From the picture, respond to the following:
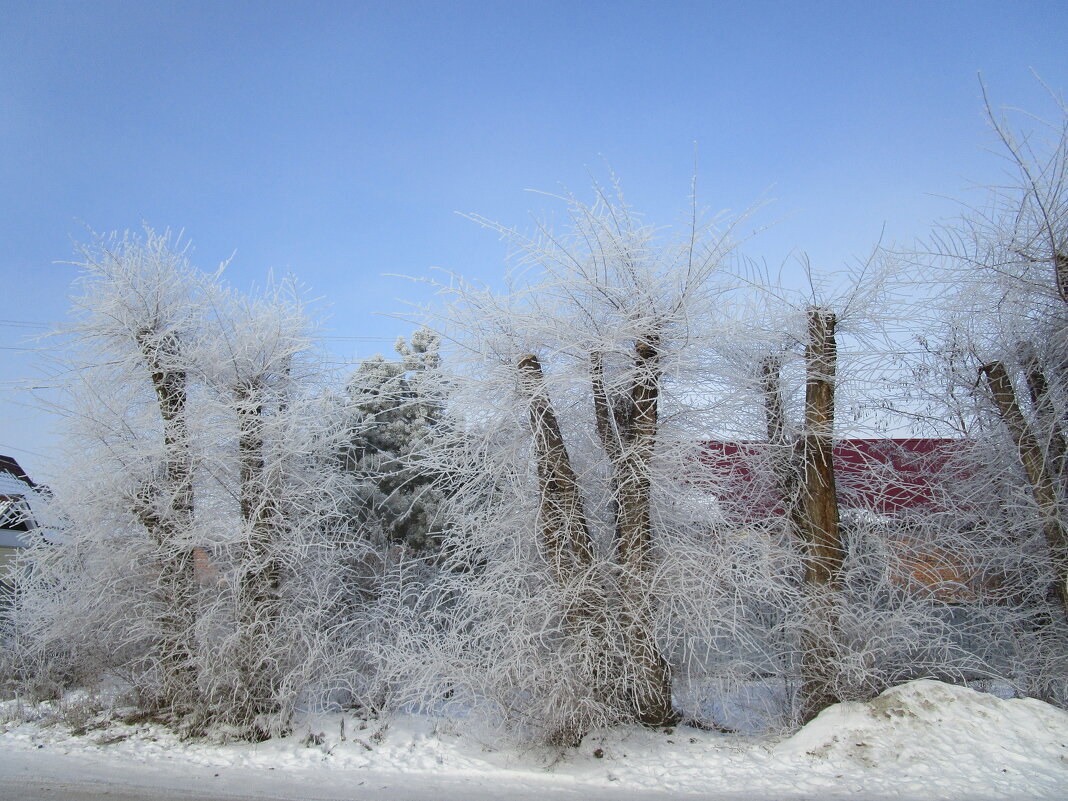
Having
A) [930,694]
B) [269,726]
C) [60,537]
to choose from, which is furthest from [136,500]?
[930,694]

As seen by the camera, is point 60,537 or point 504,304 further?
point 60,537

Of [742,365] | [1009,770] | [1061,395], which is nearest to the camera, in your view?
[1009,770]

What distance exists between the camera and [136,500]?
8688 millimetres

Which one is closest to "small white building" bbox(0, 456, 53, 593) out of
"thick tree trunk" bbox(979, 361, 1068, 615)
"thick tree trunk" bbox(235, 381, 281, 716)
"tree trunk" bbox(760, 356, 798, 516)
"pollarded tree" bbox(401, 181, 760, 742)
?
"thick tree trunk" bbox(235, 381, 281, 716)

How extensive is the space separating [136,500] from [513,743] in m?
5.60

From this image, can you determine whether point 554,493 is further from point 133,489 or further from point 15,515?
point 15,515

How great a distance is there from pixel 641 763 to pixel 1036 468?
5667 millimetres

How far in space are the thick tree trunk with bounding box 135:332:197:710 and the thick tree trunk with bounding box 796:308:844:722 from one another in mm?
7279

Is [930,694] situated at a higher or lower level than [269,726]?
higher

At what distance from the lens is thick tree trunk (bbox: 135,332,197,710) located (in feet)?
27.9

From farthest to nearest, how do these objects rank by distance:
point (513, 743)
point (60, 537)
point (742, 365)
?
1. point (60, 537)
2. point (742, 365)
3. point (513, 743)

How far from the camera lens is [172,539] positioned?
8531 millimetres

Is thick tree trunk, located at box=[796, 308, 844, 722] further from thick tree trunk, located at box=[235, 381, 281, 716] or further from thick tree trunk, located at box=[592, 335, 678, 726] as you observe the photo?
thick tree trunk, located at box=[235, 381, 281, 716]

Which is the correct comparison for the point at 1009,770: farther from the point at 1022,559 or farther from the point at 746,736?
the point at 1022,559
